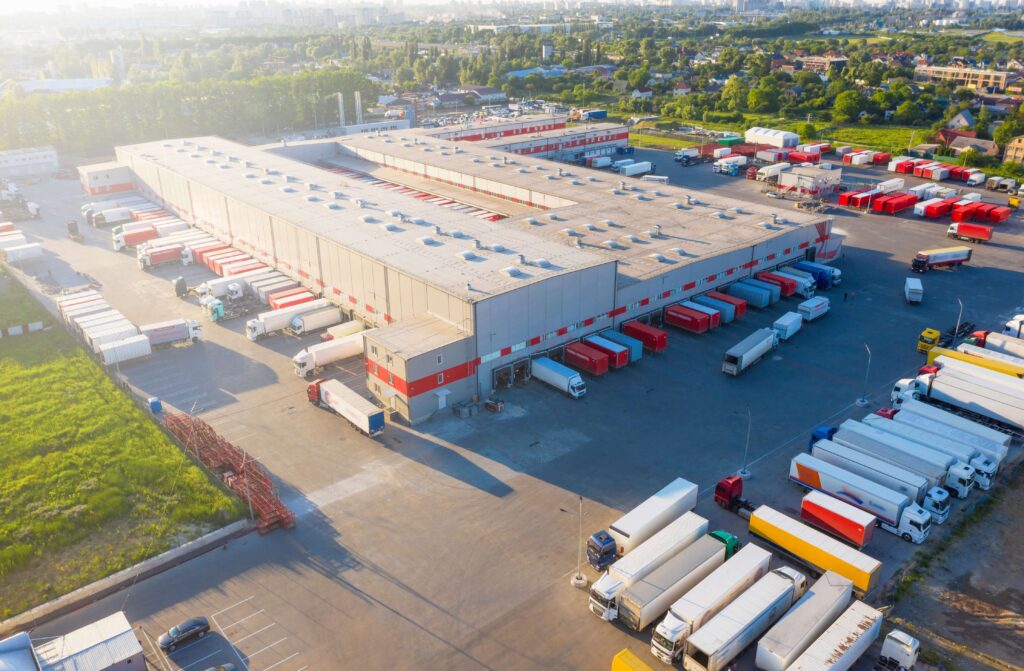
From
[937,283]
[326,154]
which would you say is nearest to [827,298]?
[937,283]

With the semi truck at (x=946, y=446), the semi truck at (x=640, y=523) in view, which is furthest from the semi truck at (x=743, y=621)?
the semi truck at (x=946, y=446)

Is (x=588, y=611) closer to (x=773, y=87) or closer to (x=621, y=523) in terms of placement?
(x=621, y=523)

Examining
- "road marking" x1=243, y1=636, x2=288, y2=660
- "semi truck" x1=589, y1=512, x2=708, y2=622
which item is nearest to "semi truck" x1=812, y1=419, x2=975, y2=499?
"semi truck" x1=589, y1=512, x2=708, y2=622

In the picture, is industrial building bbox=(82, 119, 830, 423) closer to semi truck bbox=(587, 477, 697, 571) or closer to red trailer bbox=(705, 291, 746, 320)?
red trailer bbox=(705, 291, 746, 320)

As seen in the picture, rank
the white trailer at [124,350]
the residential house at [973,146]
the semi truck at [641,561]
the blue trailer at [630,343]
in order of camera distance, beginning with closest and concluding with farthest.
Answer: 1. the semi truck at [641,561]
2. the white trailer at [124,350]
3. the blue trailer at [630,343]
4. the residential house at [973,146]

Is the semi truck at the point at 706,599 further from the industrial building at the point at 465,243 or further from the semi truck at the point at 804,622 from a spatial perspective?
the industrial building at the point at 465,243

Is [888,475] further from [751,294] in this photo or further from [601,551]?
[751,294]
